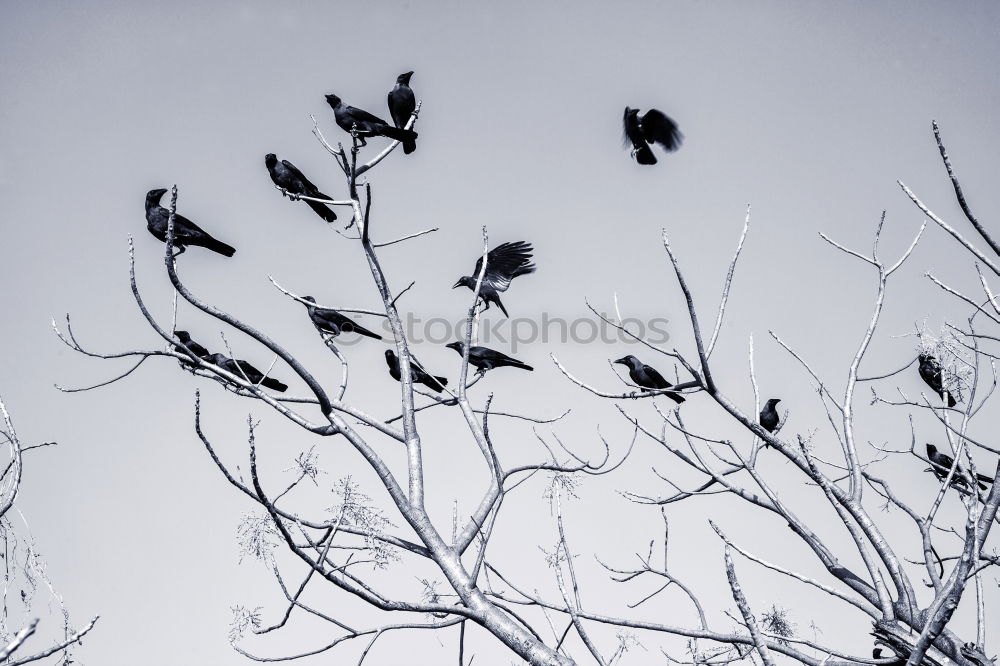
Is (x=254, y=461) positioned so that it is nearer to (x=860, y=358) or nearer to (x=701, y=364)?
(x=701, y=364)

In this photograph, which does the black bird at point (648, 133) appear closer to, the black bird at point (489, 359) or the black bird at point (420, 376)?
the black bird at point (489, 359)

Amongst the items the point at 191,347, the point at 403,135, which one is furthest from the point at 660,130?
the point at 191,347

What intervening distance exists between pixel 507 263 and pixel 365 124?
8.28 ft

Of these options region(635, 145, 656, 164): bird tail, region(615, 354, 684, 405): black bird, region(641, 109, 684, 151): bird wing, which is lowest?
region(615, 354, 684, 405): black bird

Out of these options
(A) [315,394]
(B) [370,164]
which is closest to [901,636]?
(A) [315,394]

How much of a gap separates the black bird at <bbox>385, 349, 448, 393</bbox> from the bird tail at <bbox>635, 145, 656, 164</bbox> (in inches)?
101

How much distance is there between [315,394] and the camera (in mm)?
4059

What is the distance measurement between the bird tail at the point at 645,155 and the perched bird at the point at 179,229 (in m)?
3.43

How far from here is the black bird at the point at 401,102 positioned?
279 inches

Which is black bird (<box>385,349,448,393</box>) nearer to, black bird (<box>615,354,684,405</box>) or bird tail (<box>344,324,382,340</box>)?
bird tail (<box>344,324,382,340</box>)

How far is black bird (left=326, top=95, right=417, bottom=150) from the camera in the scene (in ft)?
18.8

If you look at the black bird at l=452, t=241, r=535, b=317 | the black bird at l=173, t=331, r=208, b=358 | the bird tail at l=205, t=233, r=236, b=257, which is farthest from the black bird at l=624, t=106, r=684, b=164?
the black bird at l=173, t=331, r=208, b=358

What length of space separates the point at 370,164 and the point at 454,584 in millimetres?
2288

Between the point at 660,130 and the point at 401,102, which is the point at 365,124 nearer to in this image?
the point at 401,102
